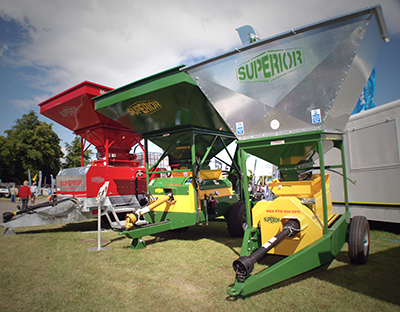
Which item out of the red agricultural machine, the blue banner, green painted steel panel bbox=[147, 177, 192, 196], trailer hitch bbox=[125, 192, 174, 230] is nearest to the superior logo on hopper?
green painted steel panel bbox=[147, 177, 192, 196]

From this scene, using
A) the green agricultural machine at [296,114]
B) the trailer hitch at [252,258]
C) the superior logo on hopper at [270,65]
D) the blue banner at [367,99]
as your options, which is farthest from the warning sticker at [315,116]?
the blue banner at [367,99]

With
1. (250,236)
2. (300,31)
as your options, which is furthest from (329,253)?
(300,31)

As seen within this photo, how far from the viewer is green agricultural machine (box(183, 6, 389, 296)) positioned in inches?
115

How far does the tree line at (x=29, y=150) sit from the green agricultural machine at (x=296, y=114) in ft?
107

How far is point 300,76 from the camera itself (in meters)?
3.27

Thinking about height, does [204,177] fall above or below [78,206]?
above

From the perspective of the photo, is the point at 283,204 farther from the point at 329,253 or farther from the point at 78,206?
the point at 78,206

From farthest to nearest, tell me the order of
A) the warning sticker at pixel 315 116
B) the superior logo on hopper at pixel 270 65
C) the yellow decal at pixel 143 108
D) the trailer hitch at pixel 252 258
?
the yellow decal at pixel 143 108 < the superior logo on hopper at pixel 270 65 < the warning sticker at pixel 315 116 < the trailer hitch at pixel 252 258

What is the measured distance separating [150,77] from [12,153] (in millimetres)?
32886

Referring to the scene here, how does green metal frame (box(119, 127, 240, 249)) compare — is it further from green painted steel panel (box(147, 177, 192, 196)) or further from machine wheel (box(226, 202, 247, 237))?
machine wheel (box(226, 202, 247, 237))

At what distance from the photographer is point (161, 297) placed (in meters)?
2.88

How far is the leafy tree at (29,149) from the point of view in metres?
29.5

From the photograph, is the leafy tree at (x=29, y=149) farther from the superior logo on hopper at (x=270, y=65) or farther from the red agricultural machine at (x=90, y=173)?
the superior logo on hopper at (x=270, y=65)

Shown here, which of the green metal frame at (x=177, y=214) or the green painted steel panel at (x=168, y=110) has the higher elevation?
the green painted steel panel at (x=168, y=110)
